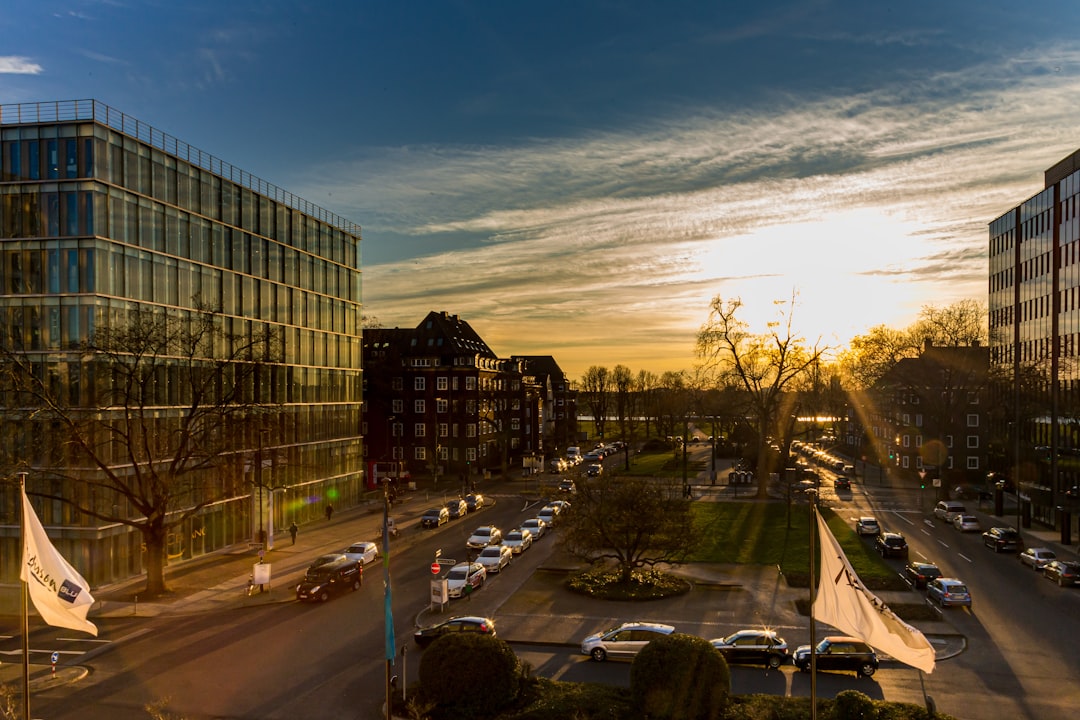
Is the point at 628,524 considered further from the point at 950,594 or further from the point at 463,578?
the point at 950,594

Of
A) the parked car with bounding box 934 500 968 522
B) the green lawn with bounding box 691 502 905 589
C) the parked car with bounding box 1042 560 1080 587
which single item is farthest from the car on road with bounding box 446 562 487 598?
the parked car with bounding box 934 500 968 522

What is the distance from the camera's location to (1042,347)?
6272 centimetres

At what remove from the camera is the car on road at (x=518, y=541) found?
45281 mm

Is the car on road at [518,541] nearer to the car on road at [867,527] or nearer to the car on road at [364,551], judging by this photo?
the car on road at [364,551]

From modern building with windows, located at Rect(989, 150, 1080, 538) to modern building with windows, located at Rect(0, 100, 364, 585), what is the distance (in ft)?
160

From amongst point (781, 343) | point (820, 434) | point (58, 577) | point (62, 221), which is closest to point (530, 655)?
point (58, 577)

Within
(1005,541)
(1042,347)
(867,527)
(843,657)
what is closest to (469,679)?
(843,657)

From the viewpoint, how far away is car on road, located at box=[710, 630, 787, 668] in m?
25.7

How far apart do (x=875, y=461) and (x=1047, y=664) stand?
85437mm

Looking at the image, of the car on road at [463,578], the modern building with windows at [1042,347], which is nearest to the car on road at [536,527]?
the car on road at [463,578]

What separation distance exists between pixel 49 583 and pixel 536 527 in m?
36.6

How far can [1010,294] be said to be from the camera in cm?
7081

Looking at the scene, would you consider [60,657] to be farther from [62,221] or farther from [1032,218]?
[1032,218]

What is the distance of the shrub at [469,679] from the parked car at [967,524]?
139ft
